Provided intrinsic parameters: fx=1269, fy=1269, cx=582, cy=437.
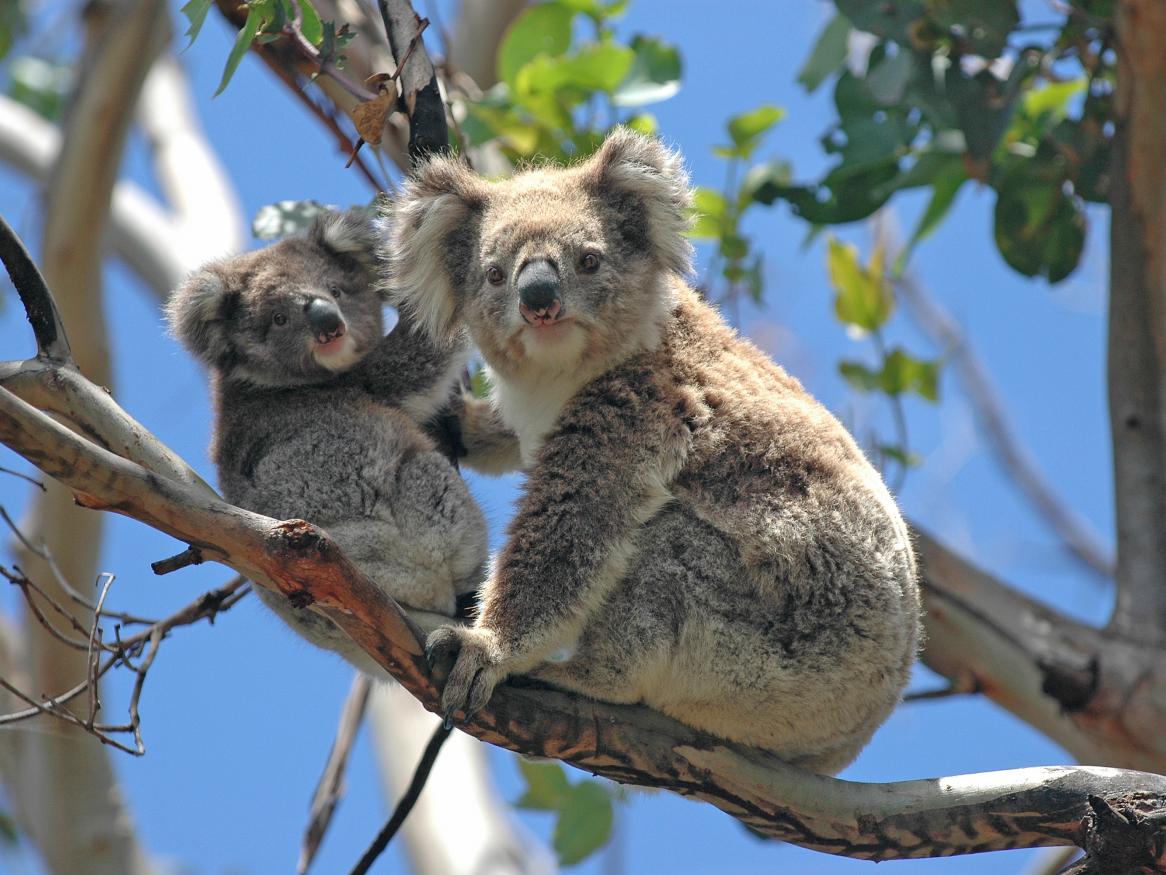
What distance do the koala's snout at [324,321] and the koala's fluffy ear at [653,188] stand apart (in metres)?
0.82

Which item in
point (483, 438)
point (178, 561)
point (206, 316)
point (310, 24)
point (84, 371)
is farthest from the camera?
point (84, 371)

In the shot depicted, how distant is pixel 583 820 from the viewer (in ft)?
14.9

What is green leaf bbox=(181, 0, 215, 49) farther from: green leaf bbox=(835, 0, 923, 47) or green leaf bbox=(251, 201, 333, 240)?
green leaf bbox=(835, 0, 923, 47)

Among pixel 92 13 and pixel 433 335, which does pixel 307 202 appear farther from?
pixel 92 13

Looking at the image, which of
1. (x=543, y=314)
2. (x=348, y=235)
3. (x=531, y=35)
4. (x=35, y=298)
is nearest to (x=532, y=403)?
(x=543, y=314)

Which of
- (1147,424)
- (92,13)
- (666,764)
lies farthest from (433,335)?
(92,13)

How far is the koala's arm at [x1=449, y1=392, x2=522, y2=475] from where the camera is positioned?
400 centimetres

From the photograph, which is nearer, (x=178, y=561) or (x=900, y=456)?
(x=178, y=561)

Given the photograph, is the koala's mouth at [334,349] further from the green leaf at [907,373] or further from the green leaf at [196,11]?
the green leaf at [907,373]

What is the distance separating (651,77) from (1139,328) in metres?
2.08

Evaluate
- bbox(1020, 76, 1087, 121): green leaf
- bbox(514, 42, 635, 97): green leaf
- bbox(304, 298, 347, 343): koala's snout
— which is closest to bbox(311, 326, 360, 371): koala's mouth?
bbox(304, 298, 347, 343): koala's snout

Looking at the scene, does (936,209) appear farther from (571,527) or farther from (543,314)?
(571,527)

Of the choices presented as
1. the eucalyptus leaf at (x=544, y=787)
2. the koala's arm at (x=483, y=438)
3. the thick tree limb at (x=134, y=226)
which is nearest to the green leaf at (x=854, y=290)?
the eucalyptus leaf at (x=544, y=787)

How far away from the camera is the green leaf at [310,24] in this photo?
3.30 meters
